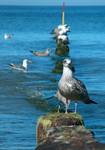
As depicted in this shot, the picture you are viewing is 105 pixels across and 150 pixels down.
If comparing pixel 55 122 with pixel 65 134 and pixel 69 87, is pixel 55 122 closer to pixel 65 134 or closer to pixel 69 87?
pixel 69 87

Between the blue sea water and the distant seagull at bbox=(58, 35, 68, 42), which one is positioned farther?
the distant seagull at bbox=(58, 35, 68, 42)

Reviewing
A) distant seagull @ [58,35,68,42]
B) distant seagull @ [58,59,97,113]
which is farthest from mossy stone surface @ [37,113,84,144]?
distant seagull @ [58,35,68,42]

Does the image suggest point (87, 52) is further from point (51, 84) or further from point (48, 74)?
point (51, 84)

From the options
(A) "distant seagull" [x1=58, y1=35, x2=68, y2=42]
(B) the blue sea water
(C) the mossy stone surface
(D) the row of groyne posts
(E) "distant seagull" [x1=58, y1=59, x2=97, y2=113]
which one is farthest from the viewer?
(A) "distant seagull" [x1=58, y1=35, x2=68, y2=42]

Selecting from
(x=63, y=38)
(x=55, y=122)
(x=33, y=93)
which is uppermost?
(x=63, y=38)

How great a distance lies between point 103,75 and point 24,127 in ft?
48.9

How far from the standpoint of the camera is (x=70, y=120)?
41.4 feet

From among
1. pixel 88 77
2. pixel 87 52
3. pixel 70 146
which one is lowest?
pixel 70 146

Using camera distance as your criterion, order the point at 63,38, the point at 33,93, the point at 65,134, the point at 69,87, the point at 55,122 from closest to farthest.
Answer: the point at 65,134 < the point at 55,122 < the point at 69,87 < the point at 33,93 < the point at 63,38

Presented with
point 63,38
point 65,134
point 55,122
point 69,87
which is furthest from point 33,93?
point 63,38

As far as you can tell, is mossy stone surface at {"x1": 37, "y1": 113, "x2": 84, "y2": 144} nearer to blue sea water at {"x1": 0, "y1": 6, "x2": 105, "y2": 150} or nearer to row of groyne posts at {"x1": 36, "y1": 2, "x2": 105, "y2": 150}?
row of groyne posts at {"x1": 36, "y1": 2, "x2": 105, "y2": 150}

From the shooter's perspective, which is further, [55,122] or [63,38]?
[63,38]

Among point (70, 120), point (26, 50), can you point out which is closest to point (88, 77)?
point (26, 50)

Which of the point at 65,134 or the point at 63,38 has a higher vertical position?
the point at 63,38
